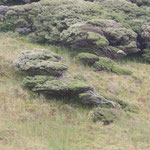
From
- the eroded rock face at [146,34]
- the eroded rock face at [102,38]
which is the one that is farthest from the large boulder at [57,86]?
the eroded rock face at [146,34]

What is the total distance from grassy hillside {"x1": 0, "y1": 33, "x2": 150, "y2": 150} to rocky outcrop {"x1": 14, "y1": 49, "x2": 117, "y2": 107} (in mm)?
360

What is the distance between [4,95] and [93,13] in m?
11.9

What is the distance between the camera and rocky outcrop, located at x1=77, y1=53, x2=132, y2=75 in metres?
14.6

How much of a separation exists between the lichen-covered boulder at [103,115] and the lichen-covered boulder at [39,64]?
2660 mm

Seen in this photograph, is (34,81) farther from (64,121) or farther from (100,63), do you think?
(100,63)

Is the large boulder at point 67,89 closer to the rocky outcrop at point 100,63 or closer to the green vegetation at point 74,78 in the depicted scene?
the green vegetation at point 74,78

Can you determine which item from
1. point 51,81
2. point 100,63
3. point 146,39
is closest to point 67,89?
point 51,81

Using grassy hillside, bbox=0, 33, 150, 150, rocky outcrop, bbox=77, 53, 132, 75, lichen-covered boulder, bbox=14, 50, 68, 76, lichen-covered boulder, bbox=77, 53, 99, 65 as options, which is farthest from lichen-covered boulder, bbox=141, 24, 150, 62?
lichen-covered boulder, bbox=14, 50, 68, 76

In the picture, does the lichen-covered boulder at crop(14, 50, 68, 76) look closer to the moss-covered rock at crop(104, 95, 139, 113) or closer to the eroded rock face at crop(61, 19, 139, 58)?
the moss-covered rock at crop(104, 95, 139, 113)

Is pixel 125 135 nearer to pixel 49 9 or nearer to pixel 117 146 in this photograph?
pixel 117 146

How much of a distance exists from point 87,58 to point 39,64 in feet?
13.6

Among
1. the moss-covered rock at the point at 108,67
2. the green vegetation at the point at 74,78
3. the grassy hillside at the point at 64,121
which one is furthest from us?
the moss-covered rock at the point at 108,67

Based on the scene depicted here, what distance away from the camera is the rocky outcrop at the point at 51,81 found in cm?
1005

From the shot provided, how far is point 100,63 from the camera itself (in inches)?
577
